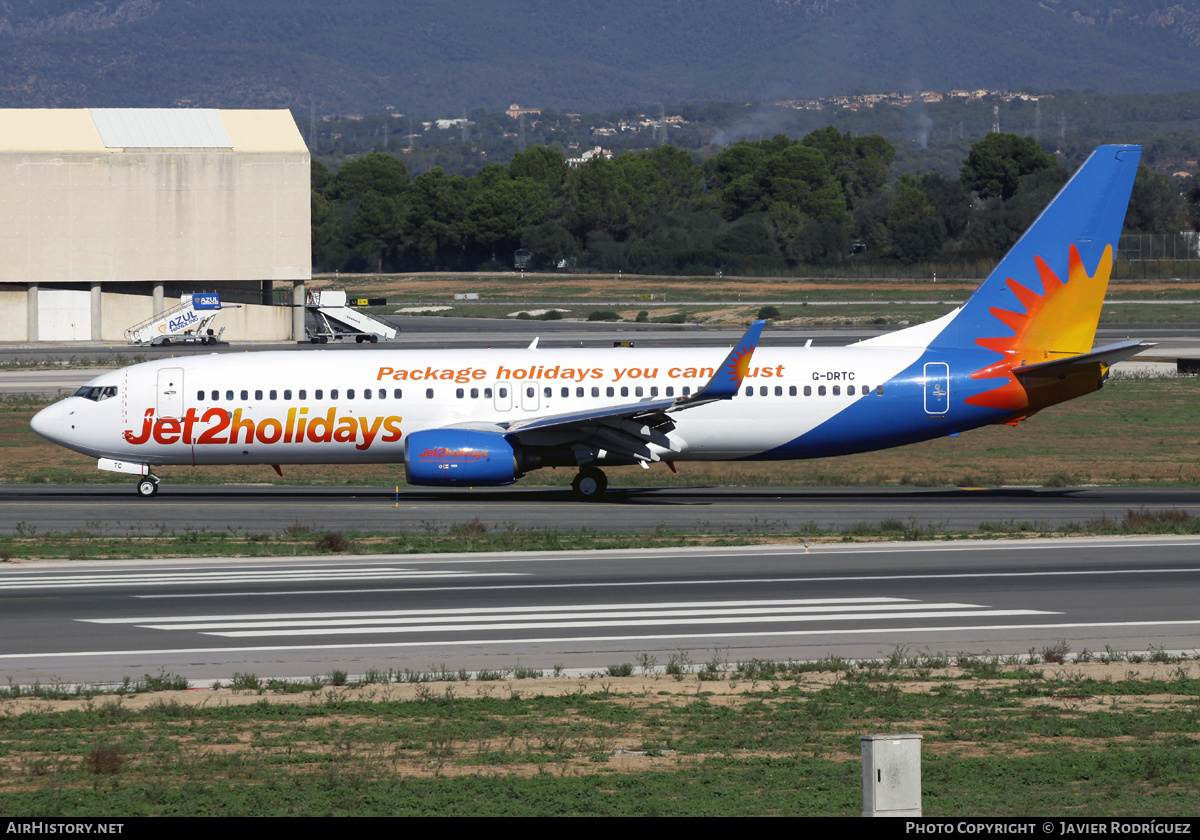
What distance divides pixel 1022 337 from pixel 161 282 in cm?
7303

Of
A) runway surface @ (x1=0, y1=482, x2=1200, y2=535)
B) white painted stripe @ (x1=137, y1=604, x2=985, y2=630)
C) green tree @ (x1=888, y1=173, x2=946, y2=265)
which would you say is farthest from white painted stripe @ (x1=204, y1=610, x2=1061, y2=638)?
green tree @ (x1=888, y1=173, x2=946, y2=265)

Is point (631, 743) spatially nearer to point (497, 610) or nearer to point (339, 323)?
point (497, 610)

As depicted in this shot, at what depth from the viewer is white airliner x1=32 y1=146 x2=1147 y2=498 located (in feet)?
120

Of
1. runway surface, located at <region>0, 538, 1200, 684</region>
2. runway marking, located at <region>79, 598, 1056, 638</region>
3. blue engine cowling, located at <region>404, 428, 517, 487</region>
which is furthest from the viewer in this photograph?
blue engine cowling, located at <region>404, 428, 517, 487</region>

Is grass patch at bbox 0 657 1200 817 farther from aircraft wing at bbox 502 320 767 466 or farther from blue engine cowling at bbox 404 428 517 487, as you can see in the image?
blue engine cowling at bbox 404 428 517 487

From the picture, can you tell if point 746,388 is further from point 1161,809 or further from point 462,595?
point 1161,809

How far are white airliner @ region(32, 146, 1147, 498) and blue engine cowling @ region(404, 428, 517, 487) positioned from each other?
2.96 feet

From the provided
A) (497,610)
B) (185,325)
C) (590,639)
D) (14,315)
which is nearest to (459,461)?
(497,610)

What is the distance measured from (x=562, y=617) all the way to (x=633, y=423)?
14.8 metres

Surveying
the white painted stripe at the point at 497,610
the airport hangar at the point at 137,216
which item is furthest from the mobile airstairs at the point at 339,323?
the white painted stripe at the point at 497,610

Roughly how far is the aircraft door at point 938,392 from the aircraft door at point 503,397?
10.6m

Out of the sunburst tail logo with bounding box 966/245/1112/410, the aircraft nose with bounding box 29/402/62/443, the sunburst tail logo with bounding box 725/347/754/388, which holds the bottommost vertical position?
the aircraft nose with bounding box 29/402/62/443

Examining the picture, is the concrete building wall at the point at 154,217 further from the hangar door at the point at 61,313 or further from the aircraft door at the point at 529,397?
the aircraft door at the point at 529,397

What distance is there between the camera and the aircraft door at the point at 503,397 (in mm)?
37094
